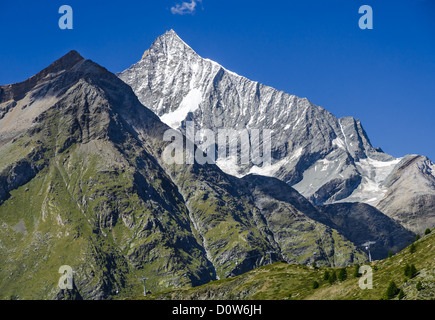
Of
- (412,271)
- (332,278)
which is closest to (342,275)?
(332,278)

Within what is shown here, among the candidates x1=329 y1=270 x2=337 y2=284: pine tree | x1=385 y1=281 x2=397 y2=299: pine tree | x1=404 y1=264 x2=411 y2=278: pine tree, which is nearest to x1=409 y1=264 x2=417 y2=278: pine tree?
x1=404 y1=264 x2=411 y2=278: pine tree

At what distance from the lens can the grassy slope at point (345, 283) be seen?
373 feet

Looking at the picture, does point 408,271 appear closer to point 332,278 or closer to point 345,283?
point 345,283

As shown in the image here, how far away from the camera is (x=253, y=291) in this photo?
18225 cm

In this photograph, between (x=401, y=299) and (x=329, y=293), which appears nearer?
(x=401, y=299)

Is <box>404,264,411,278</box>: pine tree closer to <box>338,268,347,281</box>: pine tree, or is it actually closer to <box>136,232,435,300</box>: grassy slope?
<box>136,232,435,300</box>: grassy slope

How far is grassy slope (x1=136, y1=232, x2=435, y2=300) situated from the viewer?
114 m

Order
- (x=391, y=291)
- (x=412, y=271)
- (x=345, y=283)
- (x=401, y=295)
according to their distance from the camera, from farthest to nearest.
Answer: (x=345, y=283) → (x=412, y=271) → (x=391, y=291) → (x=401, y=295)

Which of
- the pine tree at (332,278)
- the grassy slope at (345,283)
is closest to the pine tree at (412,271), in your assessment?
the grassy slope at (345,283)

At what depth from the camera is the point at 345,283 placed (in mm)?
139500
